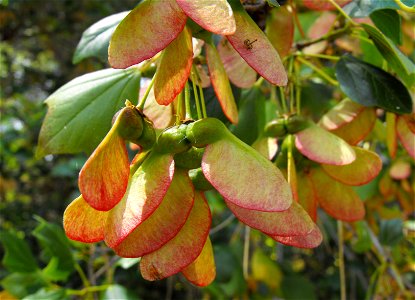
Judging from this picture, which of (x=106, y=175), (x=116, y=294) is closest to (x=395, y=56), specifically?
(x=106, y=175)

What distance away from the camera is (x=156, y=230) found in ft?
1.44

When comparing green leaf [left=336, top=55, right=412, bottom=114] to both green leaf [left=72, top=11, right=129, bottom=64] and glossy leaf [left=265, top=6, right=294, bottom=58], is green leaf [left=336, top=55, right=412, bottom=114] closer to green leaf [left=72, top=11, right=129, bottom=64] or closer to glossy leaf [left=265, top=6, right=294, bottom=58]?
glossy leaf [left=265, top=6, right=294, bottom=58]

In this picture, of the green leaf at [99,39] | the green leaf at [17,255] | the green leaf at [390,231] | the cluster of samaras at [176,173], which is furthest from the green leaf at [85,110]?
the green leaf at [390,231]

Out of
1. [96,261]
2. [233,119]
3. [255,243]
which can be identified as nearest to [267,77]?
[233,119]

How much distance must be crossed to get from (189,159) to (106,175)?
0.09 m

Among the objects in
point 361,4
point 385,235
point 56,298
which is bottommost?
point 385,235

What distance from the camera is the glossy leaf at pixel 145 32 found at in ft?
1.50

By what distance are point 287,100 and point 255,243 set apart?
97 centimetres

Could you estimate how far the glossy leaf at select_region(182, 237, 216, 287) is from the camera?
49cm

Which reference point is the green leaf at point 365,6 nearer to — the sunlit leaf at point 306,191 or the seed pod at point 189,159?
the sunlit leaf at point 306,191

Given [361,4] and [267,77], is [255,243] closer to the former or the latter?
[361,4]

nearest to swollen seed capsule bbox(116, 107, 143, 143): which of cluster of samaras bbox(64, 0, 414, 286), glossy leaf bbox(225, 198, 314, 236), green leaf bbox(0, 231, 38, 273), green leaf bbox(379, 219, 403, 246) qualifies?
cluster of samaras bbox(64, 0, 414, 286)

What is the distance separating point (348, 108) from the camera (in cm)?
73

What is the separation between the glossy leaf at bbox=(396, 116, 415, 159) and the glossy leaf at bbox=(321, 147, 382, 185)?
0.30 ft
